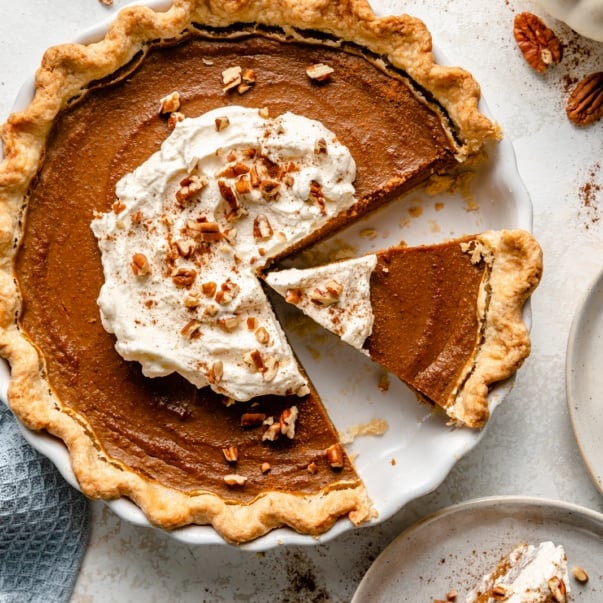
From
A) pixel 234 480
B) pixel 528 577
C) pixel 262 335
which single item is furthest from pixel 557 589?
pixel 262 335

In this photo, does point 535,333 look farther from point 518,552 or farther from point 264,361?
point 264,361

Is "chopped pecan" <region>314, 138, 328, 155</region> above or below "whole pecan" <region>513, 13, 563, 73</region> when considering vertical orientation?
below

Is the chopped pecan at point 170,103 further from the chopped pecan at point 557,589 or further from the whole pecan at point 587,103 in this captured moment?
the chopped pecan at point 557,589

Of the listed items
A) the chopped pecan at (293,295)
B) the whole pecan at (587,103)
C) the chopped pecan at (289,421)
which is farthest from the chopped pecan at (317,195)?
the whole pecan at (587,103)

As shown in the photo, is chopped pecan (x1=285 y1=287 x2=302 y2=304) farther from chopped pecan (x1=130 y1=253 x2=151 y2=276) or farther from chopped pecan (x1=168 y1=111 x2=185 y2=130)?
chopped pecan (x1=168 y1=111 x2=185 y2=130)

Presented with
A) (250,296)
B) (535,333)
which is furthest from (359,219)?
(535,333)

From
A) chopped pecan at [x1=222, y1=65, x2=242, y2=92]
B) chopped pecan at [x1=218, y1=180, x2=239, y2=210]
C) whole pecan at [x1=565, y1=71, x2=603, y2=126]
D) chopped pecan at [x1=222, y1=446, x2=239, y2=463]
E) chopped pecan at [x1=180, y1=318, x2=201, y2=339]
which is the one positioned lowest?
chopped pecan at [x1=222, y1=446, x2=239, y2=463]

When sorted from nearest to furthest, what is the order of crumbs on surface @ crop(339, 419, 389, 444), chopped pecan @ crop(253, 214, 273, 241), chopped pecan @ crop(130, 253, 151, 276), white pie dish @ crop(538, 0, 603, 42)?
1. chopped pecan @ crop(130, 253, 151, 276)
2. chopped pecan @ crop(253, 214, 273, 241)
3. white pie dish @ crop(538, 0, 603, 42)
4. crumbs on surface @ crop(339, 419, 389, 444)

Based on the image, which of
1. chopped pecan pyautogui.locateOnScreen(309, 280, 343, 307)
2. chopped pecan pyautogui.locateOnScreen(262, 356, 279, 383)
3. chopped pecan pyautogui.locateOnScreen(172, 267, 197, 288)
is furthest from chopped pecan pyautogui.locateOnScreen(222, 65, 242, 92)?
chopped pecan pyautogui.locateOnScreen(262, 356, 279, 383)
